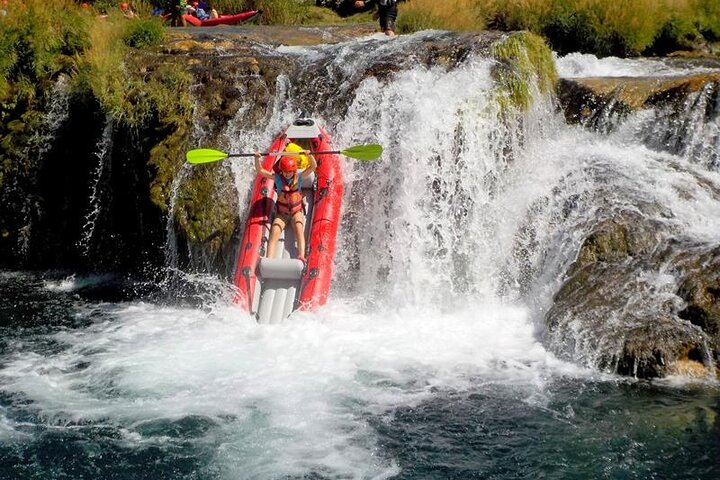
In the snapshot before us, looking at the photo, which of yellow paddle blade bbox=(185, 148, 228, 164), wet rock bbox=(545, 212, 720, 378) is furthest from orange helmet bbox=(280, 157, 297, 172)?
wet rock bbox=(545, 212, 720, 378)

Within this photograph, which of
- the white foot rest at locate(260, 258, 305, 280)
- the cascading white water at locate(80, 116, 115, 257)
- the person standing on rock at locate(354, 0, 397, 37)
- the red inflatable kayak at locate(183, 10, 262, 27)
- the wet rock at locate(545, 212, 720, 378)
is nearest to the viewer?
the wet rock at locate(545, 212, 720, 378)

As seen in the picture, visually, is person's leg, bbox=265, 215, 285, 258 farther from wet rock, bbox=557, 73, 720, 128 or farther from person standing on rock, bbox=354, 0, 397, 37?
person standing on rock, bbox=354, 0, 397, 37

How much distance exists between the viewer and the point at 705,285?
20.0 ft

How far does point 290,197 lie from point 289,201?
1.5 inches

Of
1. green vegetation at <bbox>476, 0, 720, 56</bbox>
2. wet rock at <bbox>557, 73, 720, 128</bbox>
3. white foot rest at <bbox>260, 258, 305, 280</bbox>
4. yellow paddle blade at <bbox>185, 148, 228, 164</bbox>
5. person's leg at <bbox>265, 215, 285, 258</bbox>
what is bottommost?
white foot rest at <bbox>260, 258, 305, 280</bbox>

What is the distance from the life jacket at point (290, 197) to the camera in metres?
7.39

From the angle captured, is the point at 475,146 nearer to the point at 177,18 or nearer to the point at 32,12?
the point at 32,12

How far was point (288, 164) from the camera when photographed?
7.28 m

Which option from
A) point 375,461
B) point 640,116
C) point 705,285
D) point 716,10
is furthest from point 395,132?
point 716,10

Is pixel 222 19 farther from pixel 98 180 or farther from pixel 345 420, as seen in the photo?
pixel 345 420

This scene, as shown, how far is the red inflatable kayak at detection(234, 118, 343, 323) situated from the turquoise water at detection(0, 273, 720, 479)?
1.91ft

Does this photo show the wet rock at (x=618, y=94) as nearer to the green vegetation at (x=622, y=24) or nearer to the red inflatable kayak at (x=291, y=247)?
the green vegetation at (x=622, y=24)

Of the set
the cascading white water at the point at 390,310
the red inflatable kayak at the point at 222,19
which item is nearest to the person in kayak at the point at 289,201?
the cascading white water at the point at 390,310

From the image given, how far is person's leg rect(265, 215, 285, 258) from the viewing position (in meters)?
7.36
